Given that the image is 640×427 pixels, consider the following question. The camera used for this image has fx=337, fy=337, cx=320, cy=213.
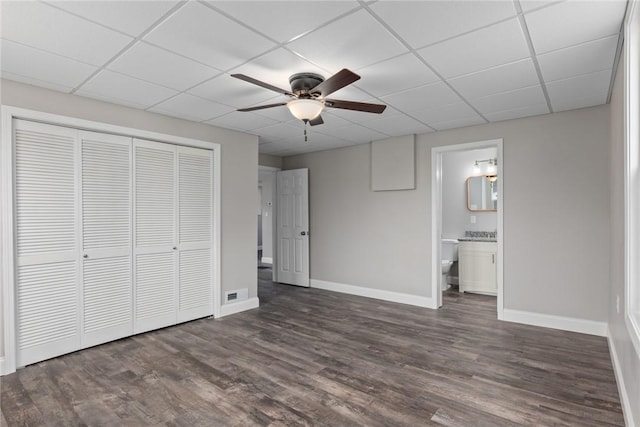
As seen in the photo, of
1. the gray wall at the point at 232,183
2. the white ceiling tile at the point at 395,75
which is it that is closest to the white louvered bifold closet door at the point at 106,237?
the gray wall at the point at 232,183

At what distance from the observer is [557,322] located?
3764mm

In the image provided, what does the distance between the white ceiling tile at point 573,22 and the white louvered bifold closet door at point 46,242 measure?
12.5 ft

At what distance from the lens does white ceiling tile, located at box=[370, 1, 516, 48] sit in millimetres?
1831

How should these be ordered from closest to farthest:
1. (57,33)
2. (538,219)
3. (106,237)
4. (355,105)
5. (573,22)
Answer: (573,22)
(57,33)
(355,105)
(106,237)
(538,219)

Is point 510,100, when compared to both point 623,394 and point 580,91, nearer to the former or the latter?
point 580,91

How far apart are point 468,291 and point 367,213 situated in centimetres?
217

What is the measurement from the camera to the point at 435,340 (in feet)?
11.4

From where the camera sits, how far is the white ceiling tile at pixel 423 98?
304 centimetres

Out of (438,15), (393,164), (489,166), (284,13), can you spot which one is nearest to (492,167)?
(489,166)

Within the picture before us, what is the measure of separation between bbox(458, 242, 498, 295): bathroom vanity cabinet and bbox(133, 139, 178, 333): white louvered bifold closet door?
14.5 ft

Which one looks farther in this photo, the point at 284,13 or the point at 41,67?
the point at 41,67

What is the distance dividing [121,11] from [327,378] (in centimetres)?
282

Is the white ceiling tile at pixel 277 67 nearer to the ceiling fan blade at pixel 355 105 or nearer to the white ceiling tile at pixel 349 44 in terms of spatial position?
the white ceiling tile at pixel 349 44

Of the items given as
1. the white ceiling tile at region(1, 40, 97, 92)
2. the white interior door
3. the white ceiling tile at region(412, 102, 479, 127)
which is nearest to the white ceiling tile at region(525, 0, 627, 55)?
the white ceiling tile at region(412, 102, 479, 127)
